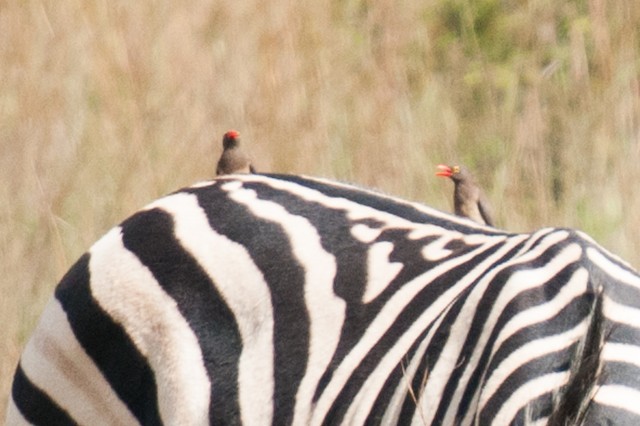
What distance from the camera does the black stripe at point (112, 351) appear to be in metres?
2.52

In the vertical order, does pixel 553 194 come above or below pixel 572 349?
below

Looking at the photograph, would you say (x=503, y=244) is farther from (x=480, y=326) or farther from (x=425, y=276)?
(x=480, y=326)

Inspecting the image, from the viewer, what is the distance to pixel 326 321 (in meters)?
2.31

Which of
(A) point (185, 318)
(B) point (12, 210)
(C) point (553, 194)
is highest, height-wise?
(A) point (185, 318)

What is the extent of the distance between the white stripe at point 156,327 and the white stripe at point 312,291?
215 millimetres

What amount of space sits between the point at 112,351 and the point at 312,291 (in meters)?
0.42

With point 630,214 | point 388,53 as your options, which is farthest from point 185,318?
point 388,53

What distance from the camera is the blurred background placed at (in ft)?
15.0

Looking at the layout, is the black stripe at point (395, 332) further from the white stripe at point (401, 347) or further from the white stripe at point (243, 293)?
the white stripe at point (243, 293)

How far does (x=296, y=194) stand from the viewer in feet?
8.72

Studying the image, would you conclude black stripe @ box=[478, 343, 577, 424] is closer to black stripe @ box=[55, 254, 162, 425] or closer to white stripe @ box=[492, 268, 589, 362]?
white stripe @ box=[492, 268, 589, 362]

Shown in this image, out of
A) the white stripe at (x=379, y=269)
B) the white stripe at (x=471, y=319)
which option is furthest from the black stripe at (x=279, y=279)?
the white stripe at (x=471, y=319)

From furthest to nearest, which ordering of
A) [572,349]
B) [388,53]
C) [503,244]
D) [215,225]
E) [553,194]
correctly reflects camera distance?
[388,53] < [553,194] < [215,225] < [503,244] < [572,349]

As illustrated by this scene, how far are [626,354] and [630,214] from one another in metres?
2.60
